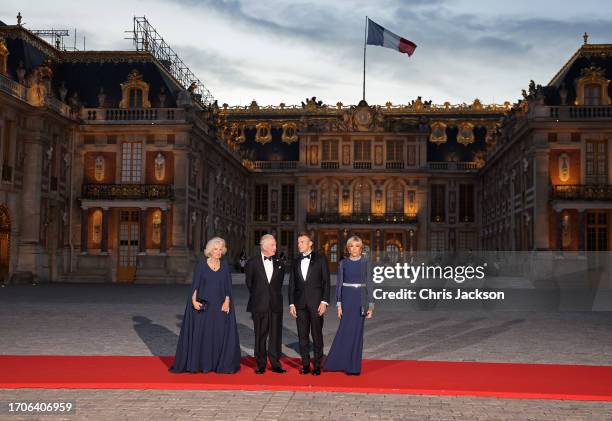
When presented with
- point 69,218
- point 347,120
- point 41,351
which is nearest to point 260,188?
point 347,120

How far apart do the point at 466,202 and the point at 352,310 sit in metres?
48.6

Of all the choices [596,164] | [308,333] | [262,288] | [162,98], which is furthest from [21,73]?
[596,164]

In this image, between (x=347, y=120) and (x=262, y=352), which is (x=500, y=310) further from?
(x=347, y=120)

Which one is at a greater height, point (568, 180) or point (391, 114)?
point (391, 114)

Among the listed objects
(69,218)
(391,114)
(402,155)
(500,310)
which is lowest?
(500,310)

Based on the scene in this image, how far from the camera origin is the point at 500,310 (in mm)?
21219

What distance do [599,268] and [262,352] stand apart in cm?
2932

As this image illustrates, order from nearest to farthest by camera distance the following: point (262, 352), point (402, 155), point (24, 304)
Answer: point (262, 352)
point (24, 304)
point (402, 155)

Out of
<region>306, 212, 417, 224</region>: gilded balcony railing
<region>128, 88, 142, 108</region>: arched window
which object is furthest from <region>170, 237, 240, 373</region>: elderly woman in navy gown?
<region>306, 212, 417, 224</region>: gilded balcony railing

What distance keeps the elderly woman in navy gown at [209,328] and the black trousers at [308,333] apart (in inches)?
34.5

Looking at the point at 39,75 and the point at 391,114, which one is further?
the point at 391,114

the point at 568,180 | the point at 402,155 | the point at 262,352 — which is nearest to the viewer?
the point at 262,352

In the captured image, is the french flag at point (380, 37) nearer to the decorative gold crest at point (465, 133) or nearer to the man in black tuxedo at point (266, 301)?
the decorative gold crest at point (465, 133)

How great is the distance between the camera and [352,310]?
10.0 m
